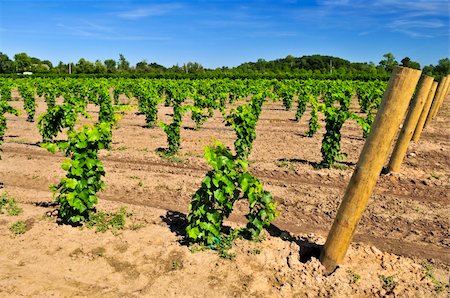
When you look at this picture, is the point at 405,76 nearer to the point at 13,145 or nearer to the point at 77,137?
the point at 77,137

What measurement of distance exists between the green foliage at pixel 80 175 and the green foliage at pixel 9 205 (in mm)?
1015

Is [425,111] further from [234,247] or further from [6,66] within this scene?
[6,66]

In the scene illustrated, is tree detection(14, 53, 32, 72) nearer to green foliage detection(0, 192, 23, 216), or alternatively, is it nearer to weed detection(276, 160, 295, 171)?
green foliage detection(0, 192, 23, 216)

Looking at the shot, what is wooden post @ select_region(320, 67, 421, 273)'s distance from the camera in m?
3.94

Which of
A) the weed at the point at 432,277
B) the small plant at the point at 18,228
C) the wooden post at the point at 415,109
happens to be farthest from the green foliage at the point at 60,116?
the weed at the point at 432,277

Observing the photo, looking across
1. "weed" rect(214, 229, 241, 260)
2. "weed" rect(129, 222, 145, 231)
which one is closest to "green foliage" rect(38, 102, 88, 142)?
"weed" rect(129, 222, 145, 231)

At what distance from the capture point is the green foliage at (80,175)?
5.70 m

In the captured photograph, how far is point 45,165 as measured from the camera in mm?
9672

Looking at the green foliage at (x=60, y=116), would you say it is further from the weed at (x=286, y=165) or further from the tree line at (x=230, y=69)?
the tree line at (x=230, y=69)

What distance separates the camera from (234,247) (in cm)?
516

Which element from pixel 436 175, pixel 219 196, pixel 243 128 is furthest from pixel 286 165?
pixel 219 196

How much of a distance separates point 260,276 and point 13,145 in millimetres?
10552

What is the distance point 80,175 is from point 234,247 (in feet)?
8.42

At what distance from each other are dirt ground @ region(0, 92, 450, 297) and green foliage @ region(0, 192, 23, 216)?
0.14 m
